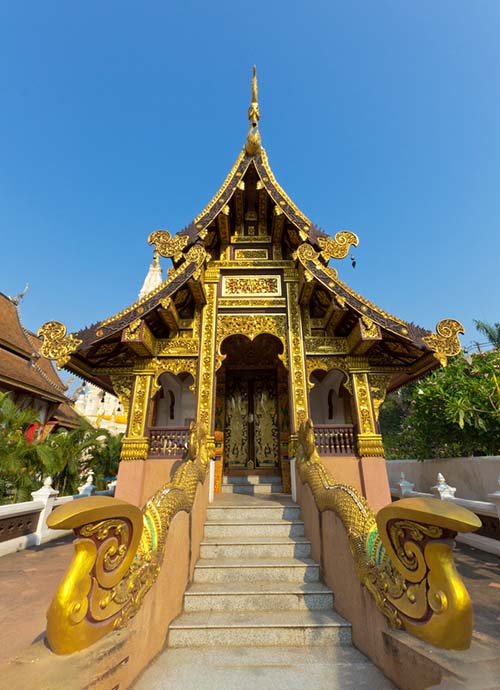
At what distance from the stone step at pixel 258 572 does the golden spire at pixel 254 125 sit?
8.50 metres

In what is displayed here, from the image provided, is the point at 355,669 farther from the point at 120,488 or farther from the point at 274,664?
the point at 120,488

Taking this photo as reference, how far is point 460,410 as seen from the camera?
7227mm

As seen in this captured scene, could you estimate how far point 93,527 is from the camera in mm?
1976

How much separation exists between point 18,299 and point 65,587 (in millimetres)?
20824

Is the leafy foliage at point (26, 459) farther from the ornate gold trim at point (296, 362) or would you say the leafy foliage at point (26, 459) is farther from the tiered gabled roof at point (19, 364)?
the ornate gold trim at point (296, 362)

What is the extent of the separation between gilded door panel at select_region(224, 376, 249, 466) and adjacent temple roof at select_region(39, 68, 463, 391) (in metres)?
2.75

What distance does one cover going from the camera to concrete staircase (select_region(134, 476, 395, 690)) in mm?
2363

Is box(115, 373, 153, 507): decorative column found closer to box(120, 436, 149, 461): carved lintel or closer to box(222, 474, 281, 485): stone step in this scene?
box(120, 436, 149, 461): carved lintel

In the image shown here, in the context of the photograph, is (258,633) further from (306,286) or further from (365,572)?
(306,286)

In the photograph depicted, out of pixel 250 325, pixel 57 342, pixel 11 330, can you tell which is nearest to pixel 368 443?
pixel 250 325

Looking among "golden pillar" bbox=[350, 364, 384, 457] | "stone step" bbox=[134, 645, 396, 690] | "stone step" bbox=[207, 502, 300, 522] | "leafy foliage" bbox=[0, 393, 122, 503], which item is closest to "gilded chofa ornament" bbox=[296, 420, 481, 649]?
"stone step" bbox=[134, 645, 396, 690]

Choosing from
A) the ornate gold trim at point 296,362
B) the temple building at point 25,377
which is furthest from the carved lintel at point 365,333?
the temple building at point 25,377

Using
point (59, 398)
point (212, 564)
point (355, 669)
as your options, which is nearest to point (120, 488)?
point (212, 564)

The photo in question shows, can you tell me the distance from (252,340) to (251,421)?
2584 millimetres
